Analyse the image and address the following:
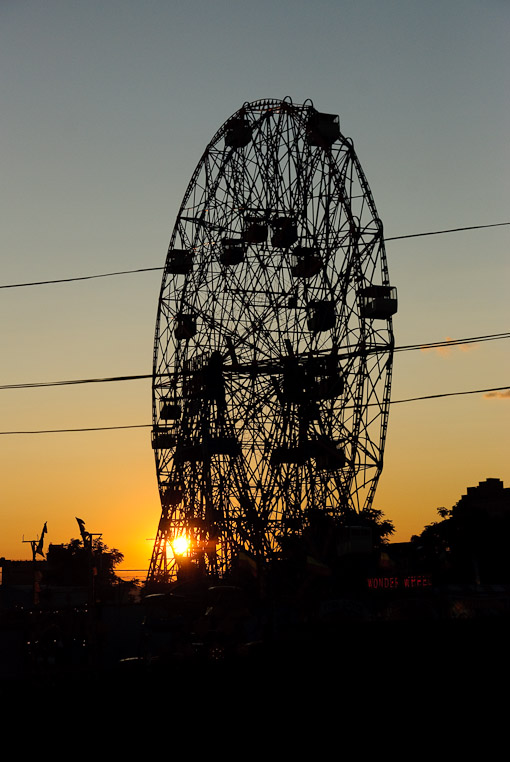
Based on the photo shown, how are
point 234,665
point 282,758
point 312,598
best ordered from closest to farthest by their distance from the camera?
point 282,758 → point 234,665 → point 312,598

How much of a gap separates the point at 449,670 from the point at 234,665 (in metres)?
5.88

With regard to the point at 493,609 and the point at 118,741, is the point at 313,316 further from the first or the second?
the point at 118,741

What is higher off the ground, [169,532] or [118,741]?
[169,532]

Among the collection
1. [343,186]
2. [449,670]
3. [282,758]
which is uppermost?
[343,186]

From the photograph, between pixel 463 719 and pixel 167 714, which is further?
pixel 167 714

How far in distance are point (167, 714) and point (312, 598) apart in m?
27.4

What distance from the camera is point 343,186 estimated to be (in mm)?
50062

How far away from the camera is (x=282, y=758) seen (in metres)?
17.5

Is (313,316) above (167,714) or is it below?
above

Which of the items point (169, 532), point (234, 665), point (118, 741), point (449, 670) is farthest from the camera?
point (169, 532)

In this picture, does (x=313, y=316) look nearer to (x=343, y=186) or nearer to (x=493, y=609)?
(x=343, y=186)

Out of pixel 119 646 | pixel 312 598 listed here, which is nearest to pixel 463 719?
pixel 312 598

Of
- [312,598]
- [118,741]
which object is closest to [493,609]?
[312,598]

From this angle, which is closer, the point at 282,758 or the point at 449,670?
the point at 282,758
